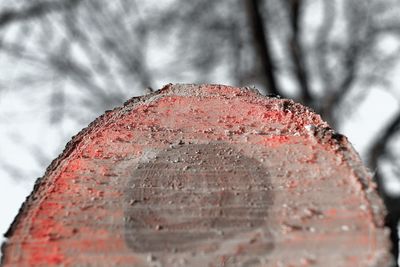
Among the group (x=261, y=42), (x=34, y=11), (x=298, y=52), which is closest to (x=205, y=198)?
(x=261, y=42)

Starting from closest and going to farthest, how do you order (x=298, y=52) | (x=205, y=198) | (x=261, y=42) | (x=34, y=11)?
(x=205, y=198), (x=261, y=42), (x=298, y=52), (x=34, y=11)

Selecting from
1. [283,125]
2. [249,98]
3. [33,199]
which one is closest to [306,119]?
[283,125]

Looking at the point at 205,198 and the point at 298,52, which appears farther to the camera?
the point at 298,52

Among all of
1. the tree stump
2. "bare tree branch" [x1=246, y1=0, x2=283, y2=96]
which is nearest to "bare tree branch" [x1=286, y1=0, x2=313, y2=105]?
"bare tree branch" [x1=246, y1=0, x2=283, y2=96]

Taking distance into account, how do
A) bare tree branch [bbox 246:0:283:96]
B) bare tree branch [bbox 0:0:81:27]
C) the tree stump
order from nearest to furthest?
the tree stump
bare tree branch [bbox 246:0:283:96]
bare tree branch [bbox 0:0:81:27]

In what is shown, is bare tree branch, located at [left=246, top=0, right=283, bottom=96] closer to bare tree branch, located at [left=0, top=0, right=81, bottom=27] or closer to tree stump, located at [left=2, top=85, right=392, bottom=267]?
bare tree branch, located at [left=0, top=0, right=81, bottom=27]

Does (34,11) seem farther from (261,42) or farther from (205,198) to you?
(205,198)

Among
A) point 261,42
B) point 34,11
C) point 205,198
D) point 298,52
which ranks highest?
point 34,11

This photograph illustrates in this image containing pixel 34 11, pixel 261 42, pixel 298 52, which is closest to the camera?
pixel 261 42
